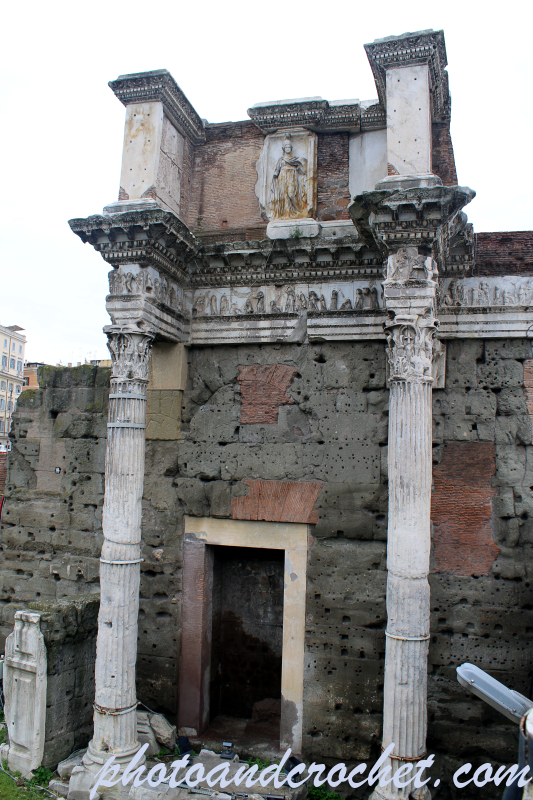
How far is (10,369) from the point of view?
43219 millimetres

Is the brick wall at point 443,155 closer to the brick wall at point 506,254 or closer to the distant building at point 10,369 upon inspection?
the brick wall at point 506,254

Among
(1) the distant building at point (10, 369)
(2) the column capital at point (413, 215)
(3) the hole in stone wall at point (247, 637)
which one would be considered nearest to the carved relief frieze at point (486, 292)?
(2) the column capital at point (413, 215)

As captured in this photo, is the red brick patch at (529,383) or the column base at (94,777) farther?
the red brick patch at (529,383)

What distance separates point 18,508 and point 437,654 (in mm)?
6201

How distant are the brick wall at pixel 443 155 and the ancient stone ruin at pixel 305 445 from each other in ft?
0.10

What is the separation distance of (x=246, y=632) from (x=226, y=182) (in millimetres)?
5933

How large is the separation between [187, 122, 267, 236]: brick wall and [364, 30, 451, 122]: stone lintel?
188 cm

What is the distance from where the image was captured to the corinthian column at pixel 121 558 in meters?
6.05

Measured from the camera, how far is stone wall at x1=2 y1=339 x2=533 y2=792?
6.48 m

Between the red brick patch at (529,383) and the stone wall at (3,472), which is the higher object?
the red brick patch at (529,383)

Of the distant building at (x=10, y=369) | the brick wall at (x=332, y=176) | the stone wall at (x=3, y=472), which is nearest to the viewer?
the brick wall at (x=332, y=176)

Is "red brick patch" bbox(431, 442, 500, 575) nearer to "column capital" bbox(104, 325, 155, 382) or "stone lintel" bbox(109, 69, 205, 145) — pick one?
"column capital" bbox(104, 325, 155, 382)

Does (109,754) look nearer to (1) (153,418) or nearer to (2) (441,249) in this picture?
(1) (153,418)

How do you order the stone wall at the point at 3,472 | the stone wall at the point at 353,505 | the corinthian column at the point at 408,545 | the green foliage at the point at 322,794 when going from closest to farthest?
the corinthian column at the point at 408,545
the green foliage at the point at 322,794
the stone wall at the point at 353,505
the stone wall at the point at 3,472
